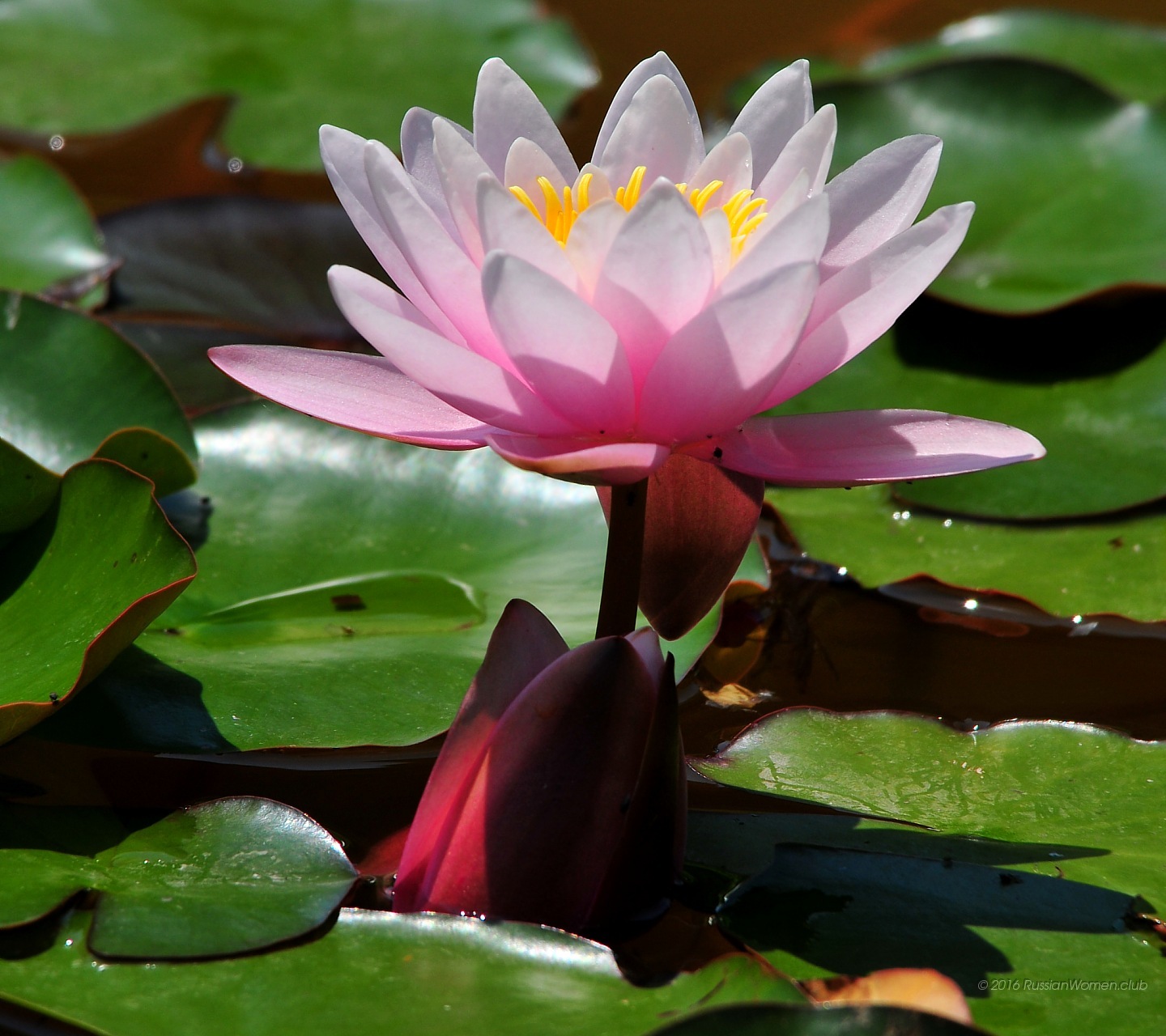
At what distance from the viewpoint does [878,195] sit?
2.95 feet

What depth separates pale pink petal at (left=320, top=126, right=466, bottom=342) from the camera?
2.81 feet

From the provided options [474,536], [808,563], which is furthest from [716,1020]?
[808,563]

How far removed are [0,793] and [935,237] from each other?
911 mm

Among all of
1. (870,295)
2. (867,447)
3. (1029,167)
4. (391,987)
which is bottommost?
(391,987)

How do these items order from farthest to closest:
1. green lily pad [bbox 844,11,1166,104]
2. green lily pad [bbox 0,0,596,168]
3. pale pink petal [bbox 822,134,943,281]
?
green lily pad [bbox 844,11,1166,104]
green lily pad [bbox 0,0,596,168]
pale pink petal [bbox 822,134,943,281]

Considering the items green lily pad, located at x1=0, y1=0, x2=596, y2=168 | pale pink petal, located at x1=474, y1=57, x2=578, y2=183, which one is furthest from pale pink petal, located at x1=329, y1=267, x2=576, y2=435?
green lily pad, located at x1=0, y1=0, x2=596, y2=168

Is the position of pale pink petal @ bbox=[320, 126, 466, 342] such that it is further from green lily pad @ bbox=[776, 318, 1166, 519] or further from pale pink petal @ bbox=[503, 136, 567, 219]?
green lily pad @ bbox=[776, 318, 1166, 519]

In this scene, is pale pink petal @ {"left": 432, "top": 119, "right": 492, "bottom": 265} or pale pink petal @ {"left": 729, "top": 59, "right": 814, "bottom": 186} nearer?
pale pink petal @ {"left": 432, "top": 119, "right": 492, "bottom": 265}

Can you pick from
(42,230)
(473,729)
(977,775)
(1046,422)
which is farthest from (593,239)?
(42,230)

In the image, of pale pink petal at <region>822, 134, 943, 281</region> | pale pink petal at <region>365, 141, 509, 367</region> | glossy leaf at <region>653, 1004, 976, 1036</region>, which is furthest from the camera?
pale pink petal at <region>822, 134, 943, 281</region>

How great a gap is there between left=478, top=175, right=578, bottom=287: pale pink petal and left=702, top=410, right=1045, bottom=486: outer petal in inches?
6.9

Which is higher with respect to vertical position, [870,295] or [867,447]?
[870,295]

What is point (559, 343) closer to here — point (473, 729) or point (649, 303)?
point (649, 303)

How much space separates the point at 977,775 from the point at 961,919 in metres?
0.21
